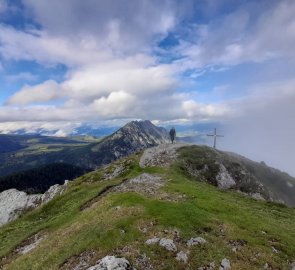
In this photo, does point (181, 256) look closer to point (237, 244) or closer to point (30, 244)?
point (237, 244)

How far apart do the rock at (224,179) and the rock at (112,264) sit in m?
58.2

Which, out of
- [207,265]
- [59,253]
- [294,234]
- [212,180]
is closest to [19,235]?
[59,253]

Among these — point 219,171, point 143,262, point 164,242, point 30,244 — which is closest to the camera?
point 143,262

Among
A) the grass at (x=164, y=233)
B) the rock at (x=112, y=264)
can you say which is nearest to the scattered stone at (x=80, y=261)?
the grass at (x=164, y=233)

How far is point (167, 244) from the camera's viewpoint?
31.9 metres

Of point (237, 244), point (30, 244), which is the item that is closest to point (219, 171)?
point (237, 244)

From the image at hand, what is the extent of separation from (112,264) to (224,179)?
205 ft

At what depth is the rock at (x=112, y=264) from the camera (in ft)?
90.6

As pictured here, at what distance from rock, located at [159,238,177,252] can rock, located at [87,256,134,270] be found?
14.7 feet

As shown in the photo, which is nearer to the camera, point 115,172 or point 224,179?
point 115,172

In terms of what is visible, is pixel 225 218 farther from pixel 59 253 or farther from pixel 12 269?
pixel 12 269

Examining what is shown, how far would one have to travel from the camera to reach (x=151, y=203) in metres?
42.0

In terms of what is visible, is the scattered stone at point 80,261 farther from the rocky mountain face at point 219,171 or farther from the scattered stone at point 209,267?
the rocky mountain face at point 219,171

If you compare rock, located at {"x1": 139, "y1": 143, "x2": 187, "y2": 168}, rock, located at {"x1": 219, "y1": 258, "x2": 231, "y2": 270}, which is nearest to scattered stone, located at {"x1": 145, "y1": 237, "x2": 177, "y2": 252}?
rock, located at {"x1": 219, "y1": 258, "x2": 231, "y2": 270}
